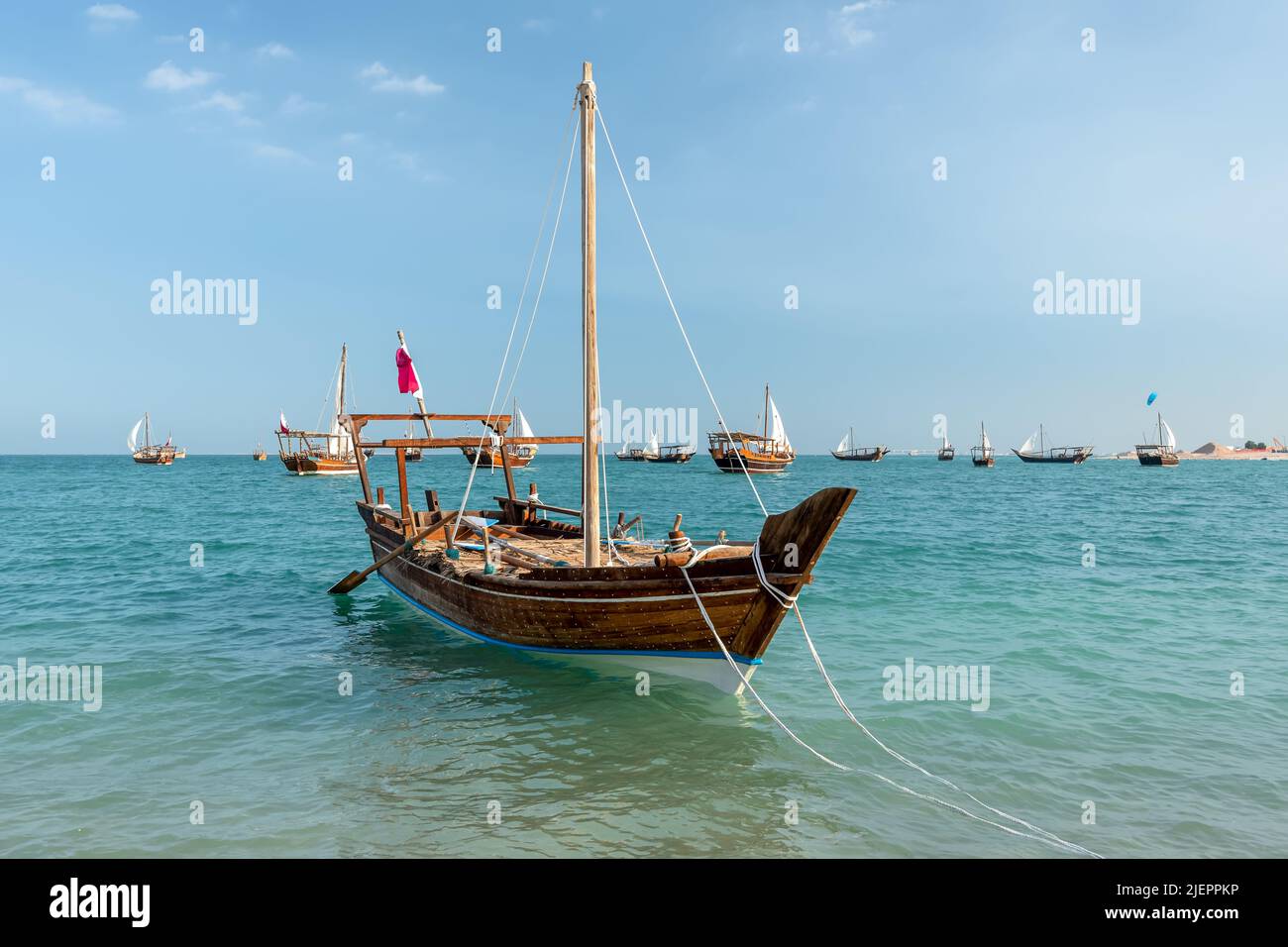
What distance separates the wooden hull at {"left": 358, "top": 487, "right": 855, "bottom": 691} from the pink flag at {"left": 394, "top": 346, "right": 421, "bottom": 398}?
18.9ft

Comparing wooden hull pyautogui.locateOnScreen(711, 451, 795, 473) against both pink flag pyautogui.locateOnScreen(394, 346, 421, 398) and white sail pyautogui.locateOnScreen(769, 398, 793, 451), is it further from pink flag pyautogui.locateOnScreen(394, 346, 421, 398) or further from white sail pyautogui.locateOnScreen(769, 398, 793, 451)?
pink flag pyautogui.locateOnScreen(394, 346, 421, 398)

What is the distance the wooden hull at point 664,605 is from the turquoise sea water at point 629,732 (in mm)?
672

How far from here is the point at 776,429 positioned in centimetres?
9662

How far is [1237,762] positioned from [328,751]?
429 inches

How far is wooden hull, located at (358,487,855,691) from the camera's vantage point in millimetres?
8773

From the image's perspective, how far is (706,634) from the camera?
384 inches

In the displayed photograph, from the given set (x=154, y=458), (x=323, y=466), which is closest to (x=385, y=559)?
(x=323, y=466)

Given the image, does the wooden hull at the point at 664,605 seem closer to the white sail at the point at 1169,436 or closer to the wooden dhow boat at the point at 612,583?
the wooden dhow boat at the point at 612,583

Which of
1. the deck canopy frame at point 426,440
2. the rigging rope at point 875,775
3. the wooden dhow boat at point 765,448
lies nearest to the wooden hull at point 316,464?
the wooden dhow boat at point 765,448

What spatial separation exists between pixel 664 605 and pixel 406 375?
964 centimetres

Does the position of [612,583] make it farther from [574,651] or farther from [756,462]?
[756,462]

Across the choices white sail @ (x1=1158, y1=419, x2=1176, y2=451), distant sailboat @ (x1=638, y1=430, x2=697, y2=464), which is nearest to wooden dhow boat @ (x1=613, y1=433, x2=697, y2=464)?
distant sailboat @ (x1=638, y1=430, x2=697, y2=464)
